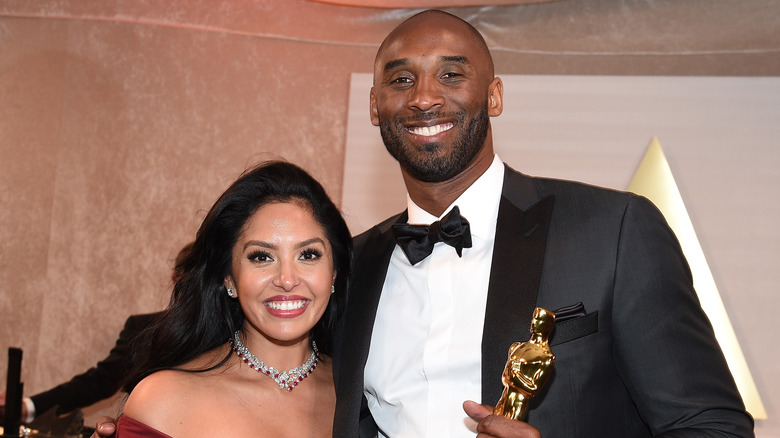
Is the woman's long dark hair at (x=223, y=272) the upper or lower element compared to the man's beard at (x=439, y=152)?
lower

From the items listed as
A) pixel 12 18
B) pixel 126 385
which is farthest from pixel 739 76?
pixel 12 18

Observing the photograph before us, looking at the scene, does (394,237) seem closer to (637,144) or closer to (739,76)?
(637,144)

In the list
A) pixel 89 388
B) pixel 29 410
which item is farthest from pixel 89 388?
pixel 29 410

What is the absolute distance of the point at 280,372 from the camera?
256cm

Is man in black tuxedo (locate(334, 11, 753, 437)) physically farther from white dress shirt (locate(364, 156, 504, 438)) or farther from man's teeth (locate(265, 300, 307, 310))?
man's teeth (locate(265, 300, 307, 310))

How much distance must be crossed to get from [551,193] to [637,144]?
261 cm

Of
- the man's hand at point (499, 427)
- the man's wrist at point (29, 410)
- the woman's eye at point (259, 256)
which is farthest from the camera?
the man's wrist at point (29, 410)

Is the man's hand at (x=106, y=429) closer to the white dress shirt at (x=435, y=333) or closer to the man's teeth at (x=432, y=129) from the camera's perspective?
the white dress shirt at (x=435, y=333)

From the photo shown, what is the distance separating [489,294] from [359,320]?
470 millimetres

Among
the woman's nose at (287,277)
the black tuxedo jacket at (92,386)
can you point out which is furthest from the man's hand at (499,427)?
the black tuxedo jacket at (92,386)

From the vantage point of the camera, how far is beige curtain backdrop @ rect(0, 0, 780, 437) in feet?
17.1

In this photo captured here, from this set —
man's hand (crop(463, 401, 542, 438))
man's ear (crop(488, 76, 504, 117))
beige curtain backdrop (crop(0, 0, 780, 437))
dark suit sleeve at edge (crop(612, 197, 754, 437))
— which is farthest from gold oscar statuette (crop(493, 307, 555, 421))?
beige curtain backdrop (crop(0, 0, 780, 437))

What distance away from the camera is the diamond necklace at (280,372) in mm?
2537

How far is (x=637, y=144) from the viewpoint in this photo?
4.50 m
